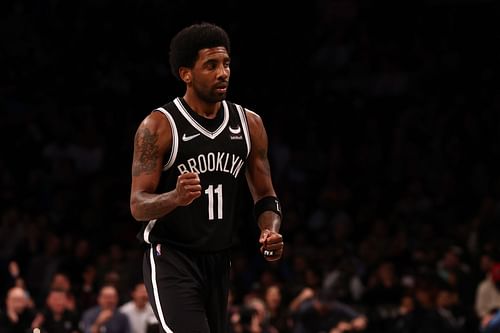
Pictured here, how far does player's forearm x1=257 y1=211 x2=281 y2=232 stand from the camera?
5047 millimetres

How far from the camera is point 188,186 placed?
4.48 m

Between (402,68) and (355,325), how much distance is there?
516cm

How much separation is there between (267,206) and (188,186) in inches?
29.8

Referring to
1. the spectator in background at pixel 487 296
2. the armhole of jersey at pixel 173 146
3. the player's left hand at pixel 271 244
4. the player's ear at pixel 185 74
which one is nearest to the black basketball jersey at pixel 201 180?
the armhole of jersey at pixel 173 146

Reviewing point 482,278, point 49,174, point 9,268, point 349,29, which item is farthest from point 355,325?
point 349,29

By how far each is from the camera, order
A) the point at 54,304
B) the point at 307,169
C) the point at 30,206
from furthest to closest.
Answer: the point at 307,169 → the point at 30,206 → the point at 54,304

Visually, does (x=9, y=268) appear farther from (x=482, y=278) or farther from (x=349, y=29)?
(x=349, y=29)

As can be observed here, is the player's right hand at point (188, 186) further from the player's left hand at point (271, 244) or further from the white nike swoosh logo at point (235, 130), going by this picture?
the white nike swoosh logo at point (235, 130)

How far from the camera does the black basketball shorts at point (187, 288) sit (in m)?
4.81

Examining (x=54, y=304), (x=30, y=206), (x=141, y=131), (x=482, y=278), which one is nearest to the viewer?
(x=141, y=131)

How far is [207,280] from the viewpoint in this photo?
16.3 ft

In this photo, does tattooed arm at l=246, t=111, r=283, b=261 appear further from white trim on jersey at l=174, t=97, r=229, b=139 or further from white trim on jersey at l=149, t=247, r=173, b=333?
white trim on jersey at l=149, t=247, r=173, b=333

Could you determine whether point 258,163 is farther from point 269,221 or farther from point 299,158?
point 299,158

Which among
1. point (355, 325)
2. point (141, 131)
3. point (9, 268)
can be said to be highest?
point (141, 131)
